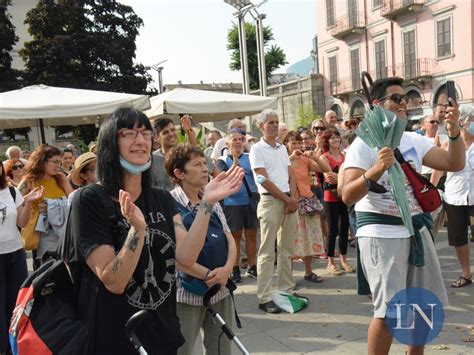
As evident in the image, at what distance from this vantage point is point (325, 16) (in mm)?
37781

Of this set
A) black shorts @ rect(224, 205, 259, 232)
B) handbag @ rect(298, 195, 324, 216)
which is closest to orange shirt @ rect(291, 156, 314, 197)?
handbag @ rect(298, 195, 324, 216)

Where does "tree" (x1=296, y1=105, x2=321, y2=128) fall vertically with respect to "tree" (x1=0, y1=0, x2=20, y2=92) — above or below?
below

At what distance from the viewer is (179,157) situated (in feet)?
9.98

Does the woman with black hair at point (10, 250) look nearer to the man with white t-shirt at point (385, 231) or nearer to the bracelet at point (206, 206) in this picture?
the bracelet at point (206, 206)

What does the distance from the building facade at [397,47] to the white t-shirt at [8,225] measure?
2183 cm

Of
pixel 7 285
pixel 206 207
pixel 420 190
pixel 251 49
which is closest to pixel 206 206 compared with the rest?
pixel 206 207

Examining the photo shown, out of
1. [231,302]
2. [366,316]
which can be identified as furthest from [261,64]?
[231,302]

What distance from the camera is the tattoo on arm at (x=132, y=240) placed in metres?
1.83

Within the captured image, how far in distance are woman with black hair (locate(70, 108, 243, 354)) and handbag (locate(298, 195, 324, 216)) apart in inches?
158

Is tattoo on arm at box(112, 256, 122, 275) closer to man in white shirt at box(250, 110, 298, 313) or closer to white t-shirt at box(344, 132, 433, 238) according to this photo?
white t-shirt at box(344, 132, 433, 238)

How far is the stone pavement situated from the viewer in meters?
3.90

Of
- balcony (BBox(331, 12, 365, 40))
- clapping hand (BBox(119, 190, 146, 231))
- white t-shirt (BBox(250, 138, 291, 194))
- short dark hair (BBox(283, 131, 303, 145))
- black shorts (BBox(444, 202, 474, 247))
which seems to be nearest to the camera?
clapping hand (BBox(119, 190, 146, 231))

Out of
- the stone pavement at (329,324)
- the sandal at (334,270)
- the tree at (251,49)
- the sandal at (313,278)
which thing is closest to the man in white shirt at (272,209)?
the stone pavement at (329,324)

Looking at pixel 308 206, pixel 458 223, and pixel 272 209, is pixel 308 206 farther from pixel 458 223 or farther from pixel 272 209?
pixel 458 223
